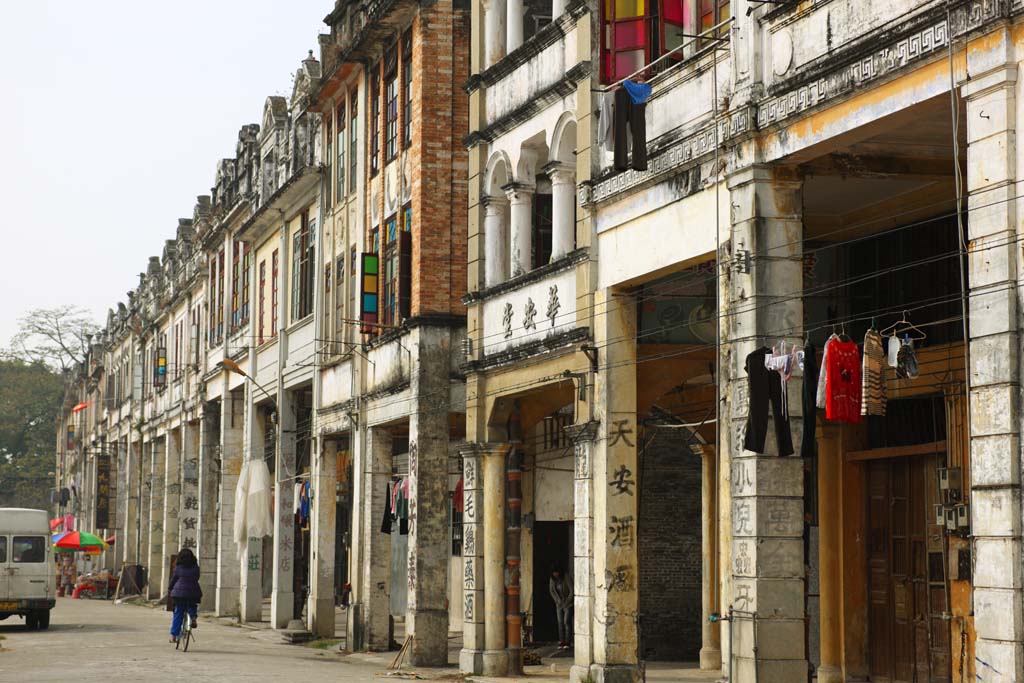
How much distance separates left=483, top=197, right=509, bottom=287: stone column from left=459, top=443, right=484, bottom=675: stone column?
268cm

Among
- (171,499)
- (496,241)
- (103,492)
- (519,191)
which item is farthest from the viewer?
(103,492)

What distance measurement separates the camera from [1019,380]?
1235cm

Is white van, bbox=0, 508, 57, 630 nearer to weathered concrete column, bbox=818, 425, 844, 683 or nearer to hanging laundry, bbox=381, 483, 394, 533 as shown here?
hanging laundry, bbox=381, 483, 394, 533

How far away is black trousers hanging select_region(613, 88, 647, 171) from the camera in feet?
63.4

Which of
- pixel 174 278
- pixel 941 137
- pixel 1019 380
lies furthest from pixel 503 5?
pixel 174 278

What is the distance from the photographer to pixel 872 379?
50.1 ft

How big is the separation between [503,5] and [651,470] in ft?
28.3

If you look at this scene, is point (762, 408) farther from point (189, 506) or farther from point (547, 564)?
point (189, 506)

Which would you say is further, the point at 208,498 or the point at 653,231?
the point at 208,498

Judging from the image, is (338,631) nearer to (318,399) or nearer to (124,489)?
(318,399)

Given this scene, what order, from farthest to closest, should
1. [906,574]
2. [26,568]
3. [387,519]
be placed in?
[26,568]
[387,519]
[906,574]

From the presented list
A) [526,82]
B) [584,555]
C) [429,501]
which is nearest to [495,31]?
[526,82]

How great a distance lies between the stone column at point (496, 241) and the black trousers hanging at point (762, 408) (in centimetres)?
903

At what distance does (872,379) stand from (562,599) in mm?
15091
